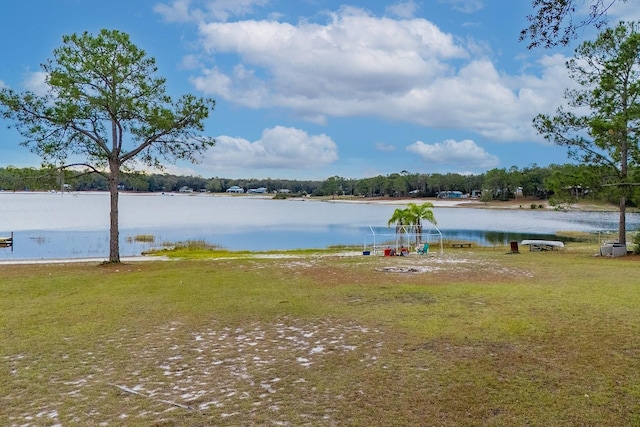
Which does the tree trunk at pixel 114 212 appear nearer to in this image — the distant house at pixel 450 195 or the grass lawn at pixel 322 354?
the grass lawn at pixel 322 354

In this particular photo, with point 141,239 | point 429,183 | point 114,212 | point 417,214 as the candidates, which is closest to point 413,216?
point 417,214

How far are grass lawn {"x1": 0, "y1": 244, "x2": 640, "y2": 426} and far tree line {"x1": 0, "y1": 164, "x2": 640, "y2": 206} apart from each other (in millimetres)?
7382

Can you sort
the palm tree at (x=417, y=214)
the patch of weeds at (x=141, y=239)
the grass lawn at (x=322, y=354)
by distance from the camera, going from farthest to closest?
the patch of weeds at (x=141, y=239) → the palm tree at (x=417, y=214) → the grass lawn at (x=322, y=354)

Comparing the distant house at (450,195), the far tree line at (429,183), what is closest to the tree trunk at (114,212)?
the far tree line at (429,183)

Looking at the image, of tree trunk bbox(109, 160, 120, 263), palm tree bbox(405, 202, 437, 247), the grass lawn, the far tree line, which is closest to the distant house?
the far tree line

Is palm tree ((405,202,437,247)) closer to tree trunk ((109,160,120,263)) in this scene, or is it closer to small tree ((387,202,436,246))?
small tree ((387,202,436,246))

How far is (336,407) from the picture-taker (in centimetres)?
531

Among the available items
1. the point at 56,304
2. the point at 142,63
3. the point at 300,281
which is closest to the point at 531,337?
the point at 300,281

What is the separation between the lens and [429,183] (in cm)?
15350

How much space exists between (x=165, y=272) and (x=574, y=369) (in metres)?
13.6

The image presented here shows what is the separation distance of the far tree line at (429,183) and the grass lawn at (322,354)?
738 cm

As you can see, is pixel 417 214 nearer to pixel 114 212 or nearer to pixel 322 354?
pixel 114 212

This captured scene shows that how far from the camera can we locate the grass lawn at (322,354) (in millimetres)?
5254

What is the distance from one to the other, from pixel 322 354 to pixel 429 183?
151 m
